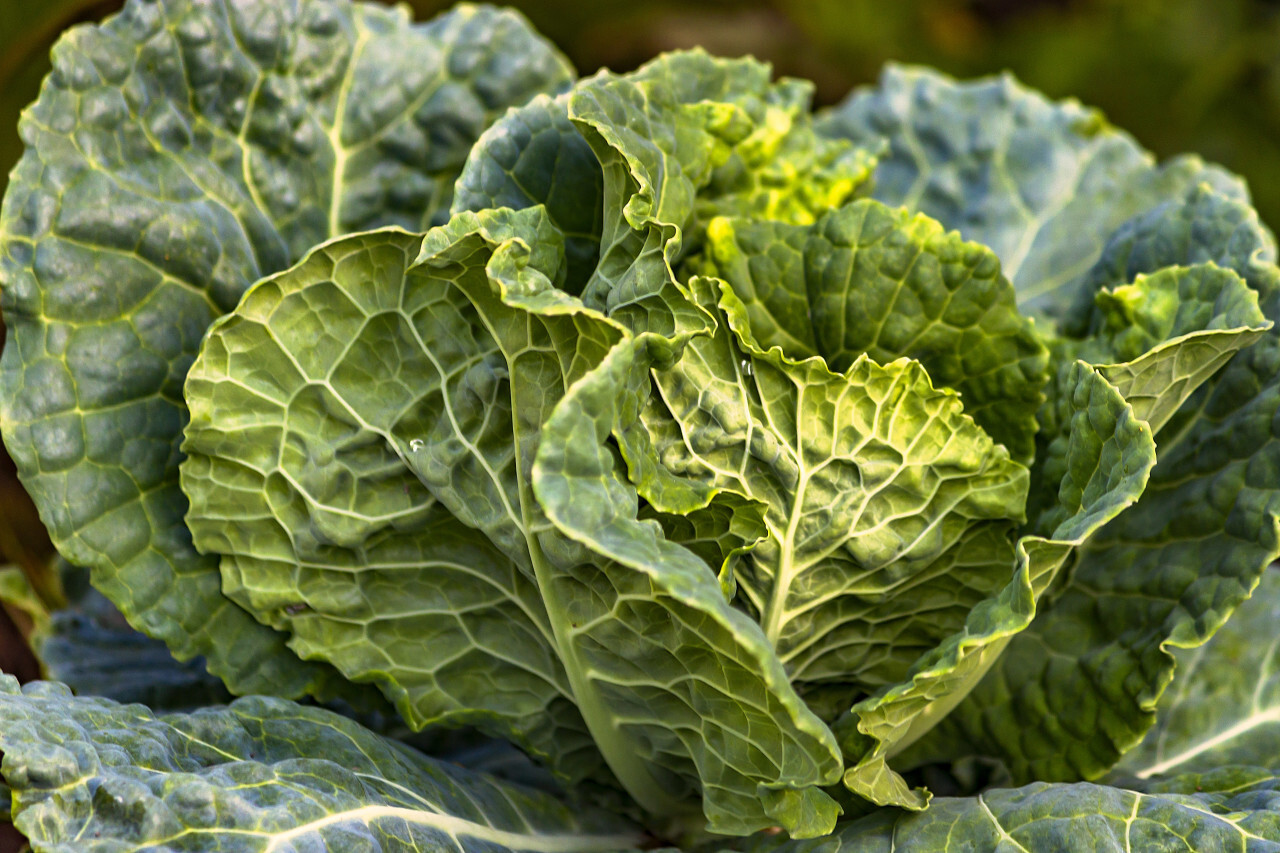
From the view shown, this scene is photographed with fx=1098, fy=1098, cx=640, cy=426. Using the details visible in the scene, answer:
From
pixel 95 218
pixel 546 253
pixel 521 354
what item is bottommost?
pixel 521 354

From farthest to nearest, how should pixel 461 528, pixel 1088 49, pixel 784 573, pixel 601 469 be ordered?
pixel 1088 49, pixel 461 528, pixel 784 573, pixel 601 469

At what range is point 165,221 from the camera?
2.12 meters

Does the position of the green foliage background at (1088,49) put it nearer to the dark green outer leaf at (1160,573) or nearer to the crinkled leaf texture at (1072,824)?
the dark green outer leaf at (1160,573)

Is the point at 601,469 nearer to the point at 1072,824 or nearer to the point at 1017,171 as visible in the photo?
the point at 1072,824

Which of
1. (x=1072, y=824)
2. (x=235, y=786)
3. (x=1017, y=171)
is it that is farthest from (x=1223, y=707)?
(x=235, y=786)

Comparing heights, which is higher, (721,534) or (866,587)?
(721,534)

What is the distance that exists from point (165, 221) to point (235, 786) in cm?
108

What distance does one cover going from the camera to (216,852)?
5.13 ft

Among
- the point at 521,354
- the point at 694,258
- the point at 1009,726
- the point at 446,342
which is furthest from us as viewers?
the point at 1009,726

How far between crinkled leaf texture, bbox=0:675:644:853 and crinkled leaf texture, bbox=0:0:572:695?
25cm

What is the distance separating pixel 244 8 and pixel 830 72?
12.9 ft

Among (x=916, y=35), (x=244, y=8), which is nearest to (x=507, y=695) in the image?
(x=244, y=8)

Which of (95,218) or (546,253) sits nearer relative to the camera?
(546,253)

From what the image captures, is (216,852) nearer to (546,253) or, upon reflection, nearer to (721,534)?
(721,534)
